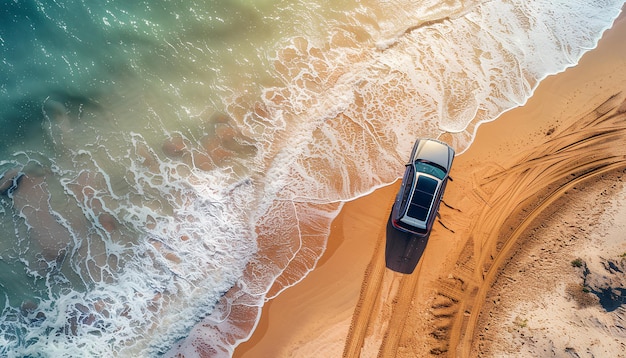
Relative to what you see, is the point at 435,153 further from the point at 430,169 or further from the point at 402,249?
the point at 402,249

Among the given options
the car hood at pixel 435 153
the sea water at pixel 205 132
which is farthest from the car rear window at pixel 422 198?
the sea water at pixel 205 132

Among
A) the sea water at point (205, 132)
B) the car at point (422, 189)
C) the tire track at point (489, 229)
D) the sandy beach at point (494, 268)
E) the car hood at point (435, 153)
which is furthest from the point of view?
the car hood at point (435, 153)

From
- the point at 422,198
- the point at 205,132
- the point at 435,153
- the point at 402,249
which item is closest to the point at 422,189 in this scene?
the point at 422,198

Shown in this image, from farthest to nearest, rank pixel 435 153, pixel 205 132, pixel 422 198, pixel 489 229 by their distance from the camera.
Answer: pixel 205 132 → pixel 489 229 → pixel 435 153 → pixel 422 198

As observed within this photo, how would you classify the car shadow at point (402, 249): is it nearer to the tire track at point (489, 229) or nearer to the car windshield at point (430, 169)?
the tire track at point (489, 229)

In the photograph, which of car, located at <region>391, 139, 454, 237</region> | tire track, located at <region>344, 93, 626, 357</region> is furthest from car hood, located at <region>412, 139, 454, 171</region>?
tire track, located at <region>344, 93, 626, 357</region>

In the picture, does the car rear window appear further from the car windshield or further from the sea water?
the sea water

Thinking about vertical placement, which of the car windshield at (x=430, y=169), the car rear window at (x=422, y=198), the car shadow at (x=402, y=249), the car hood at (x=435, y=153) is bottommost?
the car shadow at (x=402, y=249)
